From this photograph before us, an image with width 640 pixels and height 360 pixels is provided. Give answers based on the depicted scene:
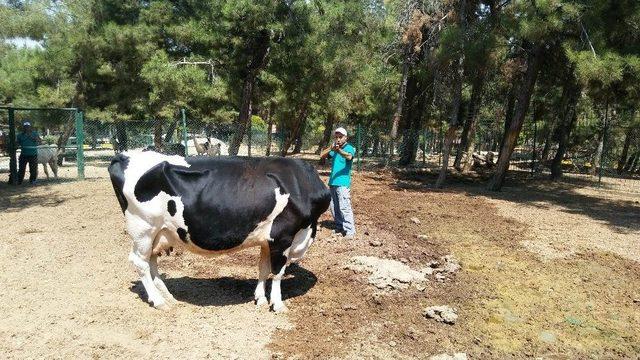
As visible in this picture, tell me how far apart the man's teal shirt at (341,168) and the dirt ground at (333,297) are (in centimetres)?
89

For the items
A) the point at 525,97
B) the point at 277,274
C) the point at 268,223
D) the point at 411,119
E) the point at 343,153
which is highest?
the point at 525,97

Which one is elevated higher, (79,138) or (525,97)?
(525,97)

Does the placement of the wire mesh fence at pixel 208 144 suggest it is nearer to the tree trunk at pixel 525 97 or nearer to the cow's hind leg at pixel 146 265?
the tree trunk at pixel 525 97

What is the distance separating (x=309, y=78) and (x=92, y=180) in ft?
22.2

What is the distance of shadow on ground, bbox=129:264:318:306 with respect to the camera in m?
5.22

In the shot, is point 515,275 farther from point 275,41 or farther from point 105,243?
point 275,41

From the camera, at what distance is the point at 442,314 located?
191 inches

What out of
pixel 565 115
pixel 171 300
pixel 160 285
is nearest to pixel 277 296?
pixel 171 300

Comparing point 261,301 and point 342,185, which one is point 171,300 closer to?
point 261,301

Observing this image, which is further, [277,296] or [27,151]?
[27,151]

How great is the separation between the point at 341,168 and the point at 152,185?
11.5ft

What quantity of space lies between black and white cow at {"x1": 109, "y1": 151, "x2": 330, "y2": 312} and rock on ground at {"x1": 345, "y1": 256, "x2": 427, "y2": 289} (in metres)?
1.25

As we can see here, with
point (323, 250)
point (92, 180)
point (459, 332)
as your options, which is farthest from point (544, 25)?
point (92, 180)

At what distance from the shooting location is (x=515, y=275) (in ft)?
20.7
